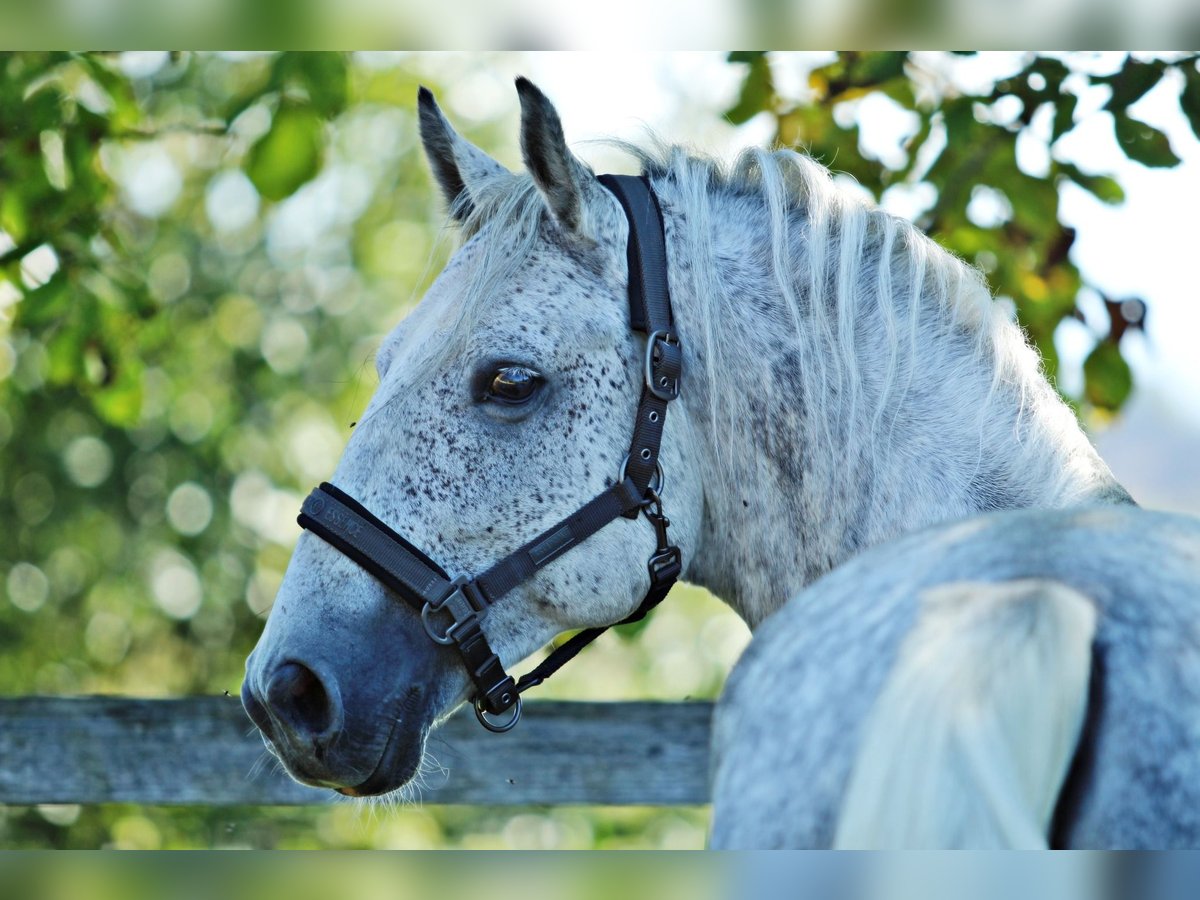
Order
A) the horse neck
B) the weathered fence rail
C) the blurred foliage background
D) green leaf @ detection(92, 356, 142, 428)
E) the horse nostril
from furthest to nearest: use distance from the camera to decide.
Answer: the blurred foliage background
green leaf @ detection(92, 356, 142, 428)
the weathered fence rail
the horse neck
the horse nostril

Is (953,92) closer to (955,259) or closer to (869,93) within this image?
(869,93)

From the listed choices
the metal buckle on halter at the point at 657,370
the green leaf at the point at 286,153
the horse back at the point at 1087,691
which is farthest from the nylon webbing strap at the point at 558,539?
the green leaf at the point at 286,153

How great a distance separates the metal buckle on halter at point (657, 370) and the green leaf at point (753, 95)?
5.95 feet

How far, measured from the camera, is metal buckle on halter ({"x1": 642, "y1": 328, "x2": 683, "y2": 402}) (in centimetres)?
170

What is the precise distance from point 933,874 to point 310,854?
542 millimetres

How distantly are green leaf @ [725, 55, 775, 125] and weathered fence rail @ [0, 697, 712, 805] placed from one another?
1746mm

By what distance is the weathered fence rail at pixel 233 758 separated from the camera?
8.63 ft

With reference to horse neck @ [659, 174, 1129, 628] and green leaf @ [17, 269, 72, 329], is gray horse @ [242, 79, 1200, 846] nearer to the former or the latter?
horse neck @ [659, 174, 1129, 628]

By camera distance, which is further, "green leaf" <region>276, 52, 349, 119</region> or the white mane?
"green leaf" <region>276, 52, 349, 119</region>

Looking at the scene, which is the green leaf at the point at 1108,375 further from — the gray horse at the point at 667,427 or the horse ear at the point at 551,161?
the horse ear at the point at 551,161

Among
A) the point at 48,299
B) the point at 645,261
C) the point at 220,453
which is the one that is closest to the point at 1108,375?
the point at 645,261

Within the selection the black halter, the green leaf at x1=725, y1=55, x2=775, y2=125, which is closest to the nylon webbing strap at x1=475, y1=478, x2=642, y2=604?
the black halter
